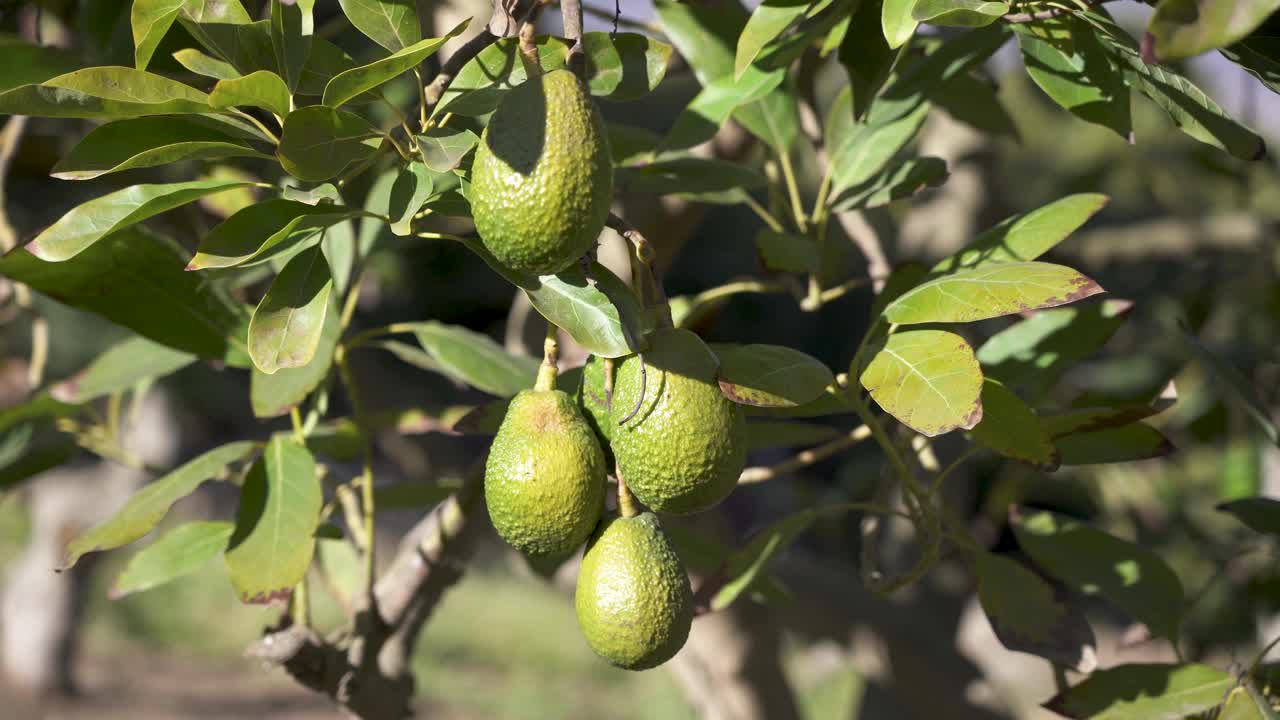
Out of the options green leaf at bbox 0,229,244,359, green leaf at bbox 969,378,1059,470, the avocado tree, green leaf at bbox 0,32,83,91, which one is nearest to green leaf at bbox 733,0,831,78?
the avocado tree

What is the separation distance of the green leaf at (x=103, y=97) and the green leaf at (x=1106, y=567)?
801 mm

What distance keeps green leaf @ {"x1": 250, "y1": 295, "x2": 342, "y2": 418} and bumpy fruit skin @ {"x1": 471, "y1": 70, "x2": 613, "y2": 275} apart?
0.40m

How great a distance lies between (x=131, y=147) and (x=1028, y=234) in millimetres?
640

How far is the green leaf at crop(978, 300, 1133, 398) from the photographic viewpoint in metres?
1.01

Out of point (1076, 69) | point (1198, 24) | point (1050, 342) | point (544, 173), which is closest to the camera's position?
point (1198, 24)

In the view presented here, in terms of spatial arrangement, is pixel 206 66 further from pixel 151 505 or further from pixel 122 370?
pixel 122 370

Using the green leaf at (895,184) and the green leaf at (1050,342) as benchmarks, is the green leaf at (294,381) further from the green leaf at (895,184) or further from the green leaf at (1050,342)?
the green leaf at (1050,342)

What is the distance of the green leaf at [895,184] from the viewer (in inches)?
37.7

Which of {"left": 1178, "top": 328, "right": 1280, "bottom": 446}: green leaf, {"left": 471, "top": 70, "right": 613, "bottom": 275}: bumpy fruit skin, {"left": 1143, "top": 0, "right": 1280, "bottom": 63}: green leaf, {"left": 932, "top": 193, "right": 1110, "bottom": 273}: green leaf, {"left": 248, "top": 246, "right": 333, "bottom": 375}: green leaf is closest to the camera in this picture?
{"left": 1143, "top": 0, "right": 1280, "bottom": 63}: green leaf

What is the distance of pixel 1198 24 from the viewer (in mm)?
502

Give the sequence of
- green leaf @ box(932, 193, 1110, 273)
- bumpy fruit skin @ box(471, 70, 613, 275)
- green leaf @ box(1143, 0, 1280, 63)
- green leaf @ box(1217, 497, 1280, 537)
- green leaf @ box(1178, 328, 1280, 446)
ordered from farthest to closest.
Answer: green leaf @ box(1178, 328, 1280, 446), green leaf @ box(1217, 497, 1280, 537), green leaf @ box(932, 193, 1110, 273), bumpy fruit skin @ box(471, 70, 613, 275), green leaf @ box(1143, 0, 1280, 63)

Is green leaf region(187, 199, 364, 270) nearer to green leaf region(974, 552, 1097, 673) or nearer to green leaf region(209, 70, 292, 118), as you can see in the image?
green leaf region(209, 70, 292, 118)

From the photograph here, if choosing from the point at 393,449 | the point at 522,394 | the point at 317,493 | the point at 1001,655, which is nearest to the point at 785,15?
the point at 522,394

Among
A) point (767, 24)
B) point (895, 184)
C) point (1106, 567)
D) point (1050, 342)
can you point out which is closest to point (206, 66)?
point (767, 24)
